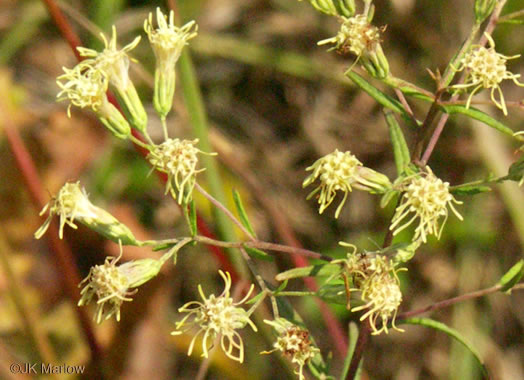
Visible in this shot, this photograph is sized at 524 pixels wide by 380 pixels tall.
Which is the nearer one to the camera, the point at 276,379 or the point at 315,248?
the point at 276,379

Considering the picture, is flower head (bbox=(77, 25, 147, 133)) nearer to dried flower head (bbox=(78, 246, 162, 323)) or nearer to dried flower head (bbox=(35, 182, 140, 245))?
dried flower head (bbox=(35, 182, 140, 245))

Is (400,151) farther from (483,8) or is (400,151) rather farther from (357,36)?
(483,8)

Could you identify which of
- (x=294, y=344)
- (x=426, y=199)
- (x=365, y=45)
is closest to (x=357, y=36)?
(x=365, y=45)

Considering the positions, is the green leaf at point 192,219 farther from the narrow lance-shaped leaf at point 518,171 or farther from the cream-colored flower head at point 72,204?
the narrow lance-shaped leaf at point 518,171

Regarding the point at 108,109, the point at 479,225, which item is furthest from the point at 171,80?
the point at 479,225

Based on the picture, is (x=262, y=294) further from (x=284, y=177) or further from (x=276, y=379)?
(x=284, y=177)

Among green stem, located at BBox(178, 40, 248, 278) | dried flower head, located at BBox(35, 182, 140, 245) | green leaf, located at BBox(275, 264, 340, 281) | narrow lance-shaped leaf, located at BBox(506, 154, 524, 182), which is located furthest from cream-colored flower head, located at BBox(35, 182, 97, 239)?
narrow lance-shaped leaf, located at BBox(506, 154, 524, 182)

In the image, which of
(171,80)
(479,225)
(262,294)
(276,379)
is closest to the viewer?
(262,294)
